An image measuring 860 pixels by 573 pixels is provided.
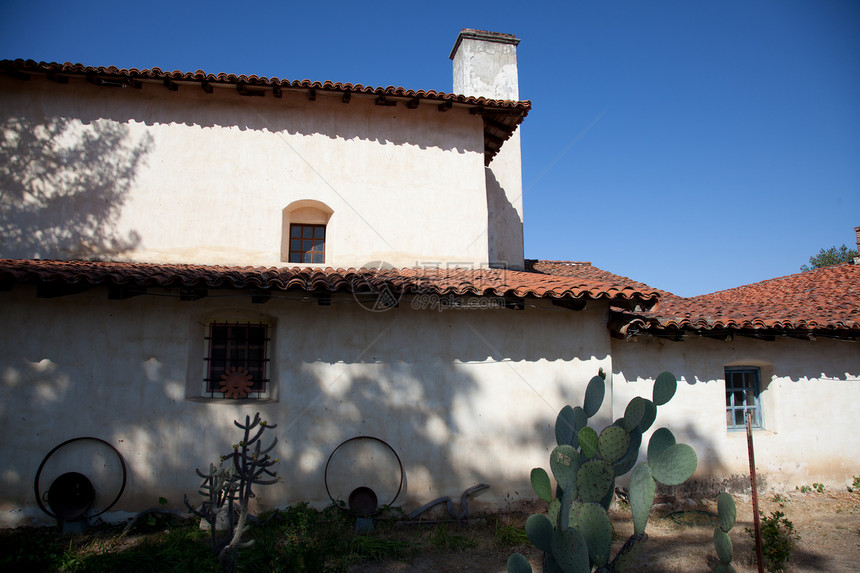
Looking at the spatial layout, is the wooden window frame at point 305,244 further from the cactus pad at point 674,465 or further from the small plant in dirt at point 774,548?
the small plant in dirt at point 774,548

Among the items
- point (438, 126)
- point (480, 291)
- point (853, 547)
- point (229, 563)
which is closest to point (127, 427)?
point (229, 563)

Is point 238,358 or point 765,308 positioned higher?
point 765,308

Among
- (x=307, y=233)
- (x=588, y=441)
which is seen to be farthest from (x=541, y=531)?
(x=307, y=233)

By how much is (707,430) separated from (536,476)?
5533 millimetres

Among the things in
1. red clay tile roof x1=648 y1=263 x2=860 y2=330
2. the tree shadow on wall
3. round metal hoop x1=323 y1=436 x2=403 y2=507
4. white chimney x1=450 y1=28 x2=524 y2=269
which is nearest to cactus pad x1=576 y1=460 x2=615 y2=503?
round metal hoop x1=323 y1=436 x2=403 y2=507

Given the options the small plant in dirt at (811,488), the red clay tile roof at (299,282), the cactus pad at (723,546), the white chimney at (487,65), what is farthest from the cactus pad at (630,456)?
the white chimney at (487,65)

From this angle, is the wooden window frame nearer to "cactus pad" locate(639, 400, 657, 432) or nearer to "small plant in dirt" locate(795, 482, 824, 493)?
"cactus pad" locate(639, 400, 657, 432)

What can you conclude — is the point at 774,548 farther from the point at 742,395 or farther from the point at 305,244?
the point at 305,244

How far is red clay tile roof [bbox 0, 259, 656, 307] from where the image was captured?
253 inches

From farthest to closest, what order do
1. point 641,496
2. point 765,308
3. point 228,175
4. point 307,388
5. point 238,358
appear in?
point 765,308 < point 228,175 < point 238,358 < point 307,388 < point 641,496

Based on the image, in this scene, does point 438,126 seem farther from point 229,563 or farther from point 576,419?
point 229,563

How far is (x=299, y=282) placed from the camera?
6723 mm

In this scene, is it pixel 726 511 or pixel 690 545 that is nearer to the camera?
pixel 726 511

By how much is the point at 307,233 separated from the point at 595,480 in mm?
7611
